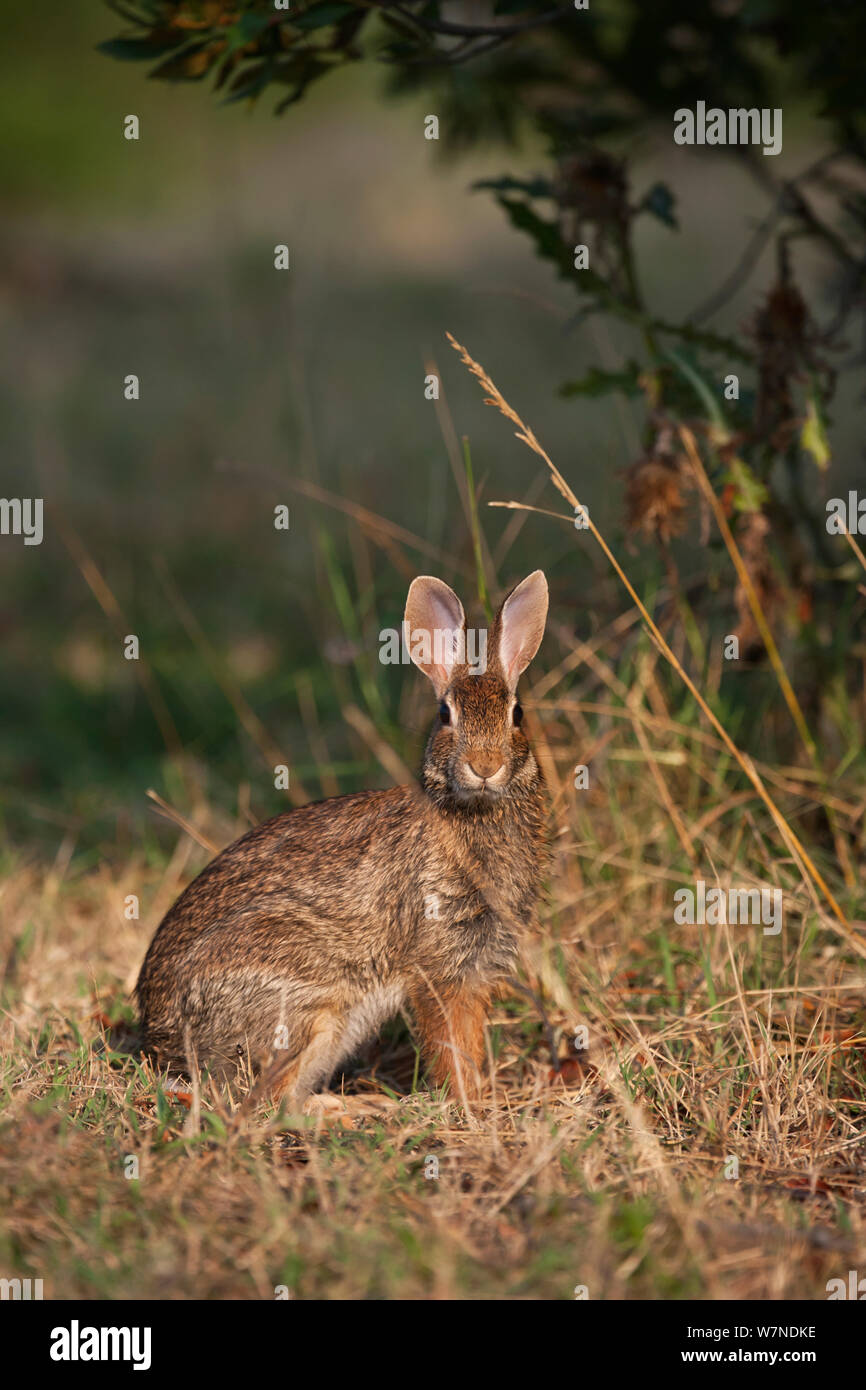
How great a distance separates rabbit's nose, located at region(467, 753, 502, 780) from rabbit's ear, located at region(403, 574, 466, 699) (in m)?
0.35

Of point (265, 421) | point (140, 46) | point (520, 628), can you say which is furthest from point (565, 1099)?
point (265, 421)

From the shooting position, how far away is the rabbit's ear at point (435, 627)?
4.03 m

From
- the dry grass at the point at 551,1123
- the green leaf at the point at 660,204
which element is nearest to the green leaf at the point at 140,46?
the green leaf at the point at 660,204

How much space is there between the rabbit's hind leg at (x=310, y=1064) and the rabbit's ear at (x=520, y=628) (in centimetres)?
112

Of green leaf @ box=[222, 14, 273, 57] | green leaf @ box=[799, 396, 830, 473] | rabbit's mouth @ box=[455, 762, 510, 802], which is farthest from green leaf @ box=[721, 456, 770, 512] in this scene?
green leaf @ box=[222, 14, 273, 57]

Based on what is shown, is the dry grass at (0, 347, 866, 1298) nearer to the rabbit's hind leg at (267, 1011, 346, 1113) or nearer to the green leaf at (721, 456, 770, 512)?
the rabbit's hind leg at (267, 1011, 346, 1113)

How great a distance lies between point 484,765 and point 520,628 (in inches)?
19.8

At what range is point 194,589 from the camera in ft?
31.0

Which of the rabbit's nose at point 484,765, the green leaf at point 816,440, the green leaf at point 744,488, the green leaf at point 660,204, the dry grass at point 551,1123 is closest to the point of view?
Answer: the dry grass at point 551,1123

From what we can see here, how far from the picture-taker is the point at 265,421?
12766 millimetres

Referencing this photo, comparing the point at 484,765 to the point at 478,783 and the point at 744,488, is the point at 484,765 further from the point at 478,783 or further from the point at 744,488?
the point at 744,488

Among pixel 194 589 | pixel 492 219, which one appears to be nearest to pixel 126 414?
pixel 194 589

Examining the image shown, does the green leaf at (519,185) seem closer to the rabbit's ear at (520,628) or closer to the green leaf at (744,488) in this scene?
the green leaf at (744,488)

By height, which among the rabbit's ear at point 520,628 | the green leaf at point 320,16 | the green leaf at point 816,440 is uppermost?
the green leaf at point 320,16
